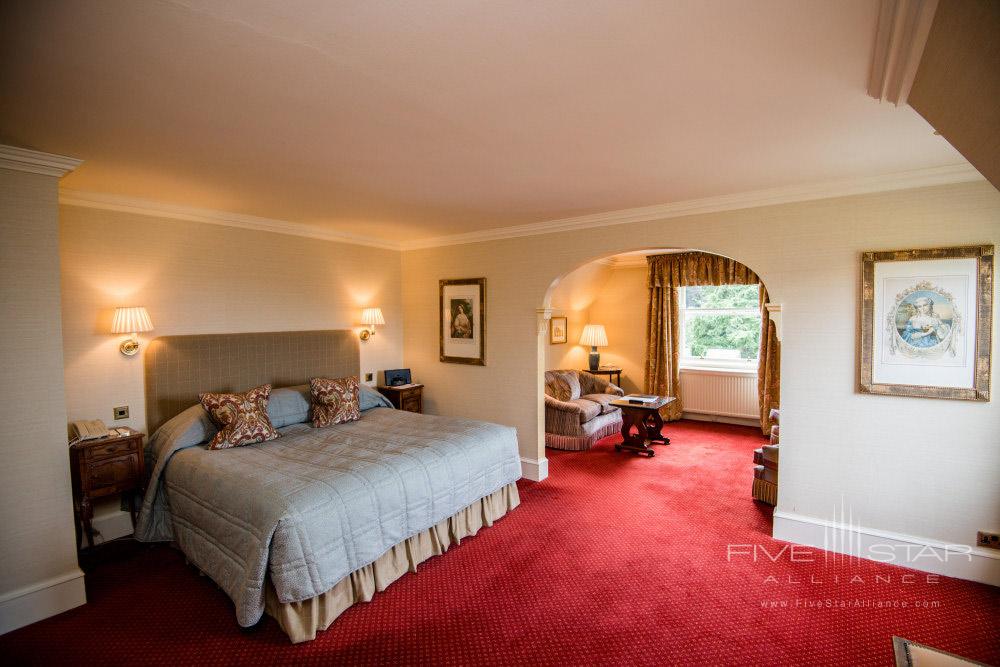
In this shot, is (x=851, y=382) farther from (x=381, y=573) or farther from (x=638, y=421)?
(x=381, y=573)

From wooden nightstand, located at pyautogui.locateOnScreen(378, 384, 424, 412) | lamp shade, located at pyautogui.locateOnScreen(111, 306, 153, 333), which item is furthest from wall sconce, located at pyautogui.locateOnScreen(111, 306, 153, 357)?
wooden nightstand, located at pyautogui.locateOnScreen(378, 384, 424, 412)

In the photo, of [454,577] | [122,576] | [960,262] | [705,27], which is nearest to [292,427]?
[122,576]

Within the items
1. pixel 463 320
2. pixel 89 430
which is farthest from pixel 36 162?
pixel 463 320

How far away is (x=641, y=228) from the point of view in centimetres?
387

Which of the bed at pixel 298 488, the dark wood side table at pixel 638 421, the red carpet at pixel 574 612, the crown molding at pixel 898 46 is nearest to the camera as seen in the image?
the crown molding at pixel 898 46

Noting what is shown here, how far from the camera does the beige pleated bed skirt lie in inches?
93.7

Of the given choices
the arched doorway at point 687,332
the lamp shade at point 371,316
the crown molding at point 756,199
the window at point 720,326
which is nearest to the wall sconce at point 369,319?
the lamp shade at point 371,316

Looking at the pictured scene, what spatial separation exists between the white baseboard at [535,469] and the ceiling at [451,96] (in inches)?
105

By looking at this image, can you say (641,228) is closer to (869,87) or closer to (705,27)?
(869,87)

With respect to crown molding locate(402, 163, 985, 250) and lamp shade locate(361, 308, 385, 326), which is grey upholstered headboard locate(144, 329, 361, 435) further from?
crown molding locate(402, 163, 985, 250)

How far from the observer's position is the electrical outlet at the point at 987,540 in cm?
277

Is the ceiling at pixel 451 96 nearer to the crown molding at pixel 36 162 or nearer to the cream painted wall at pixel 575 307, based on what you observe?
the crown molding at pixel 36 162

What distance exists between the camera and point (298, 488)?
2541 millimetres

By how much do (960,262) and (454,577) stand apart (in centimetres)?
362
